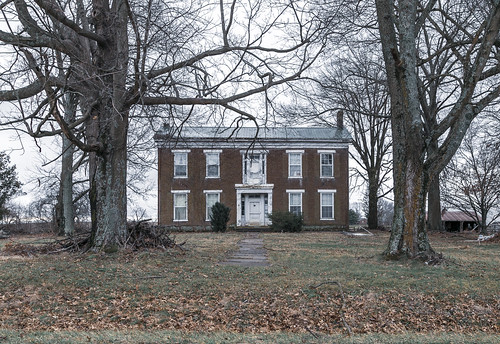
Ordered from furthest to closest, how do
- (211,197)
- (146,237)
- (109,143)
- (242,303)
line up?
1. (211,197)
2. (146,237)
3. (109,143)
4. (242,303)

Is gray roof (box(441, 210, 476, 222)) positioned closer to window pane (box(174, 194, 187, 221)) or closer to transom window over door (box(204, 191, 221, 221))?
transom window over door (box(204, 191, 221, 221))

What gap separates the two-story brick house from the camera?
31125 millimetres

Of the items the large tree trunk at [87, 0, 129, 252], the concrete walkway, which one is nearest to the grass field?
the concrete walkway

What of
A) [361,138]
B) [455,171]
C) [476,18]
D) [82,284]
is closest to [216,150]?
[361,138]

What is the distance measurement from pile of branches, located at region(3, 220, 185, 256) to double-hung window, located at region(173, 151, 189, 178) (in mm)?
18646

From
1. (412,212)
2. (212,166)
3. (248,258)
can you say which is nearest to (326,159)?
(212,166)

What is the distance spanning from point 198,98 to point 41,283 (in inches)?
219

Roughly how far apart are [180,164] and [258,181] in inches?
207

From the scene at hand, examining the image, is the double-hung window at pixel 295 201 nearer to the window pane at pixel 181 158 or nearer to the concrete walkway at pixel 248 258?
the window pane at pixel 181 158

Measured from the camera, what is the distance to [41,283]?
7.91 m

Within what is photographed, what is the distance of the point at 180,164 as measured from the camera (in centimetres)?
3136

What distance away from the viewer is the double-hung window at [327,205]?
105 ft

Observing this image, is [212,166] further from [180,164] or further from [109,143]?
[109,143]

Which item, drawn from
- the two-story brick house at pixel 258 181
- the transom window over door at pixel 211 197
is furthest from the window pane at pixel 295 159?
the transom window over door at pixel 211 197
